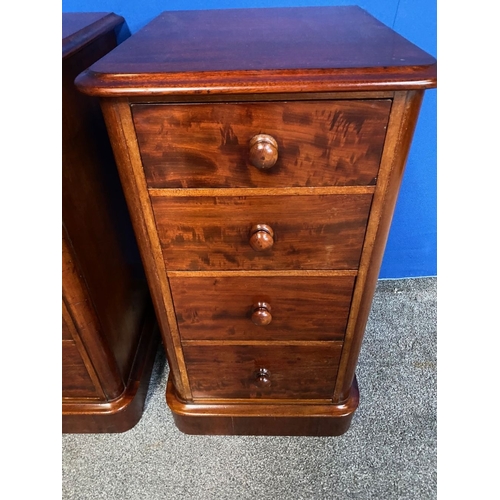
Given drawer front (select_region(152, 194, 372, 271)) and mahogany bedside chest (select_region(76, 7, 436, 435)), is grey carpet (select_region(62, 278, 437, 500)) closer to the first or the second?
mahogany bedside chest (select_region(76, 7, 436, 435))

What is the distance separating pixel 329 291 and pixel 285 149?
0.29 metres

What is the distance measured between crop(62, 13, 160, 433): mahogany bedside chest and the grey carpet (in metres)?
0.06

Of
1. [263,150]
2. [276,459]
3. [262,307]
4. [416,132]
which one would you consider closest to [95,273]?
[262,307]

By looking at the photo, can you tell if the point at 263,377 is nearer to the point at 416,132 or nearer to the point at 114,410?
the point at 114,410

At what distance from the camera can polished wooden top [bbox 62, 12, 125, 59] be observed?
0.72m

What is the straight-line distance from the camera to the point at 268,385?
91 cm

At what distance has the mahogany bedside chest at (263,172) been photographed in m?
0.55

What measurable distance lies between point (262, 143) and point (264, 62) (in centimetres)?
11

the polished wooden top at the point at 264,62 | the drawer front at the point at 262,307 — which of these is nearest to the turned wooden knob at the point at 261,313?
the drawer front at the point at 262,307

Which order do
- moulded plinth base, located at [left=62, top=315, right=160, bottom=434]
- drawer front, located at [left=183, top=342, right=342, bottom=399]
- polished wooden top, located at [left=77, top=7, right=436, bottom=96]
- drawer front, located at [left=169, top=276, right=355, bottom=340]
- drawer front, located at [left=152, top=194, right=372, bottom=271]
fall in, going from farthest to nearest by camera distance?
moulded plinth base, located at [left=62, top=315, right=160, bottom=434]
drawer front, located at [left=183, top=342, right=342, bottom=399]
drawer front, located at [left=169, top=276, right=355, bottom=340]
drawer front, located at [left=152, top=194, right=372, bottom=271]
polished wooden top, located at [left=77, top=7, right=436, bottom=96]

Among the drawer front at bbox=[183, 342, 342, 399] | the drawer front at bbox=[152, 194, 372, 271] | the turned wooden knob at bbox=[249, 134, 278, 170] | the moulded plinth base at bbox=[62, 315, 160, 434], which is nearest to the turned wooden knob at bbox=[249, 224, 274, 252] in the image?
the drawer front at bbox=[152, 194, 372, 271]

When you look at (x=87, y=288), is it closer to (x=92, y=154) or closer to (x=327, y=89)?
(x=92, y=154)

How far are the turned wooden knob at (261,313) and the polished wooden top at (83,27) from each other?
1.71ft
